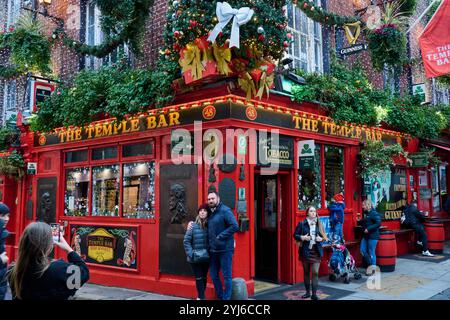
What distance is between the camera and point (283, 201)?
366 inches

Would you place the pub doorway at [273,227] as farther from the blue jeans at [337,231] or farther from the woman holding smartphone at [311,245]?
the woman holding smartphone at [311,245]

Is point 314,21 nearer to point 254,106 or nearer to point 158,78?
point 254,106

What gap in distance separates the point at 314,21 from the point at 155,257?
7367 mm

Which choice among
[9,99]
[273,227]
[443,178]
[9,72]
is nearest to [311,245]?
[273,227]

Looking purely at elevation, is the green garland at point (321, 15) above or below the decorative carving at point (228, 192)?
above

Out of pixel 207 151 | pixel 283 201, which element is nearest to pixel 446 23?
pixel 283 201

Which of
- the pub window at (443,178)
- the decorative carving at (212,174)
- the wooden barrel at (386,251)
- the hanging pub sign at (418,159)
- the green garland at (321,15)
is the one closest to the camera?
the decorative carving at (212,174)

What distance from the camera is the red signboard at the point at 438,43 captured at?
9352 millimetres

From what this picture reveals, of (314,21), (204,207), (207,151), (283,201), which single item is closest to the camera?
(204,207)

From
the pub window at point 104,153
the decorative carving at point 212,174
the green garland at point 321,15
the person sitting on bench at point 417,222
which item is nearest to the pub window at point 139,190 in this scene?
the pub window at point 104,153

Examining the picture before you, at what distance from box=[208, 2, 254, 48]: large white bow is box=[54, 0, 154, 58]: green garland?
2.81 meters

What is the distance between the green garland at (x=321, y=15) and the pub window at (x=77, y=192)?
6.66m

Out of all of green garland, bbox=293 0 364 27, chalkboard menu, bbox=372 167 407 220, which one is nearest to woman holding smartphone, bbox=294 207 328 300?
chalkboard menu, bbox=372 167 407 220

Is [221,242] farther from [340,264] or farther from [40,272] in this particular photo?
[40,272]
